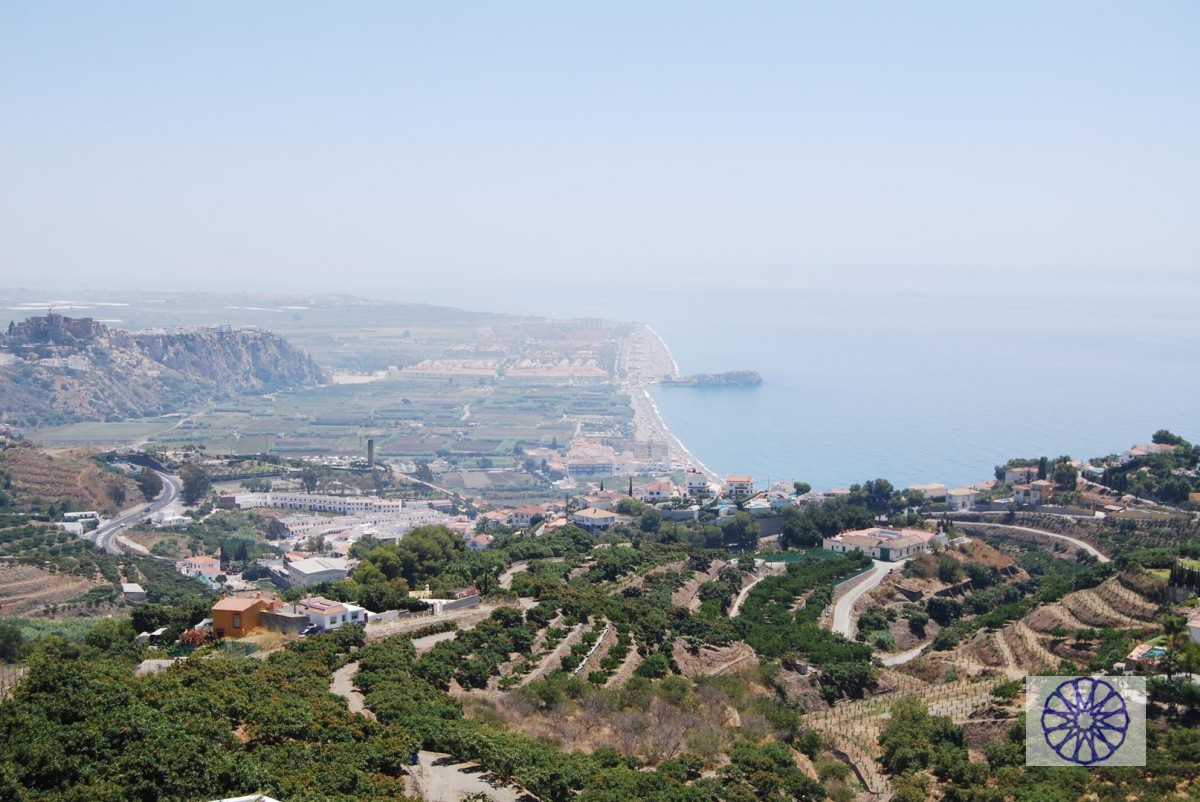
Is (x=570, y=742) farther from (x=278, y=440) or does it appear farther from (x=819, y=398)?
(x=819, y=398)

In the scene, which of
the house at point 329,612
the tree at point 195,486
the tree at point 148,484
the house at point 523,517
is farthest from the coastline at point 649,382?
the house at point 329,612

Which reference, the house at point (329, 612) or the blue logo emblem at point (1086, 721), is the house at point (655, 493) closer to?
the house at point (329, 612)

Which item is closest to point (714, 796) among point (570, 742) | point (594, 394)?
point (570, 742)

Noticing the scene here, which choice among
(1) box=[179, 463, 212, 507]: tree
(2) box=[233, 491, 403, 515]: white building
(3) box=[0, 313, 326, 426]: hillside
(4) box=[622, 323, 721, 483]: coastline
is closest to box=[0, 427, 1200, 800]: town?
(1) box=[179, 463, 212, 507]: tree

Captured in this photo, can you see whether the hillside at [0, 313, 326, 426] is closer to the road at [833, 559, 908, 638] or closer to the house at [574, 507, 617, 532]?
the house at [574, 507, 617, 532]

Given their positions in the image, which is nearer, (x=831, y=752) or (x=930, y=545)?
(x=831, y=752)
